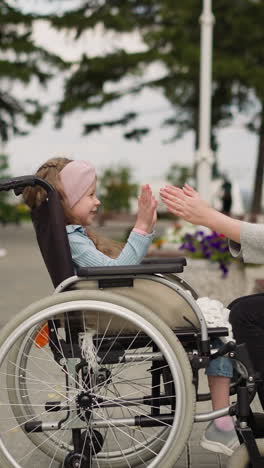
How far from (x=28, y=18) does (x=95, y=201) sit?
60.5 feet

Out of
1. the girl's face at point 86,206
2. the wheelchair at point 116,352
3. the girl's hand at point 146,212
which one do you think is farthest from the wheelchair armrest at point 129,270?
the girl's face at point 86,206

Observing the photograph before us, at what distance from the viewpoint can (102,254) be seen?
320 centimetres

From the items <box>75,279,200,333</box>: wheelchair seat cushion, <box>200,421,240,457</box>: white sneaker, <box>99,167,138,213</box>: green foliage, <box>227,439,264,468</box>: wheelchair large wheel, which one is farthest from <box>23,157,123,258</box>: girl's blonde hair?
<box>99,167,138,213</box>: green foliage

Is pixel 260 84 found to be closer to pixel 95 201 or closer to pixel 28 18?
pixel 28 18

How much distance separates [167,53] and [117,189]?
23.8 metres

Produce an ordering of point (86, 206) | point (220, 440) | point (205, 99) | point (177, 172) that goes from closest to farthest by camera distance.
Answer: point (220, 440) < point (86, 206) < point (205, 99) < point (177, 172)

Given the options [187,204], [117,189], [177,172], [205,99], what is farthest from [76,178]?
[177,172]

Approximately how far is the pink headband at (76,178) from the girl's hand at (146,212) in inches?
8.8

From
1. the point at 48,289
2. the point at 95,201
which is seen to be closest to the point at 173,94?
the point at 48,289

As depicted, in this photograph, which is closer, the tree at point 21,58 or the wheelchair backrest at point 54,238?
the wheelchair backrest at point 54,238

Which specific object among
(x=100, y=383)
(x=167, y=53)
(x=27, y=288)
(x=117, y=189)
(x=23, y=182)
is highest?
(x=117, y=189)

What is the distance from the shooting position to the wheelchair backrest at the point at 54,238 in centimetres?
303

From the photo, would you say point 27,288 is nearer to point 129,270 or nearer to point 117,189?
point 129,270

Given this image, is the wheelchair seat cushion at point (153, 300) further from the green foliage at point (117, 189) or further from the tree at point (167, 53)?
the green foliage at point (117, 189)
